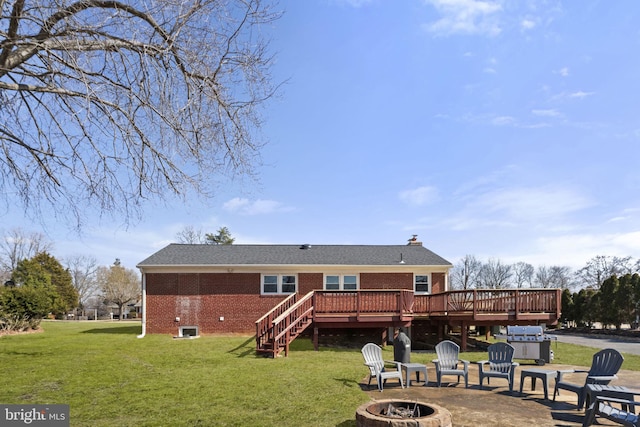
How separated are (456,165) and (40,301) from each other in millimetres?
20134

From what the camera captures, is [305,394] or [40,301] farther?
[40,301]

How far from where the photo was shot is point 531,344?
13.2m

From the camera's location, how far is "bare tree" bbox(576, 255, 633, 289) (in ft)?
169

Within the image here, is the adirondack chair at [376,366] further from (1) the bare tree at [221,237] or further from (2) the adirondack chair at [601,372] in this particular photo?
(1) the bare tree at [221,237]

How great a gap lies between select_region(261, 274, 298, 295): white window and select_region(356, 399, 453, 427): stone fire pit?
539 inches

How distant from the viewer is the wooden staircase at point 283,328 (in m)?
13.2

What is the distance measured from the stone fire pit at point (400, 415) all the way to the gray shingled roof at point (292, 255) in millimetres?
13690

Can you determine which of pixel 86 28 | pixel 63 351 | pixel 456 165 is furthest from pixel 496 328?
pixel 86 28

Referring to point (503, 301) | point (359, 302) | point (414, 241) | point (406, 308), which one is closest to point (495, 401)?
point (359, 302)

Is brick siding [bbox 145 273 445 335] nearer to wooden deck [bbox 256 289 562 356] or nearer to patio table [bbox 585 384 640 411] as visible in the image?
wooden deck [bbox 256 289 562 356]

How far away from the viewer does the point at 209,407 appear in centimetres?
738

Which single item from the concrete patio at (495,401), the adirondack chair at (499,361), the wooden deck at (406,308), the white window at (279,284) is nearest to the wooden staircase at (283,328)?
the wooden deck at (406,308)

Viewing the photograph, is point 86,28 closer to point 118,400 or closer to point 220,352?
point 118,400

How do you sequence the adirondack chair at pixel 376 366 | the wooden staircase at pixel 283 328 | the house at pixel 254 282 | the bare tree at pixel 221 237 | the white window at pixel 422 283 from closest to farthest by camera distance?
1. the adirondack chair at pixel 376 366
2. the wooden staircase at pixel 283 328
3. the house at pixel 254 282
4. the white window at pixel 422 283
5. the bare tree at pixel 221 237
